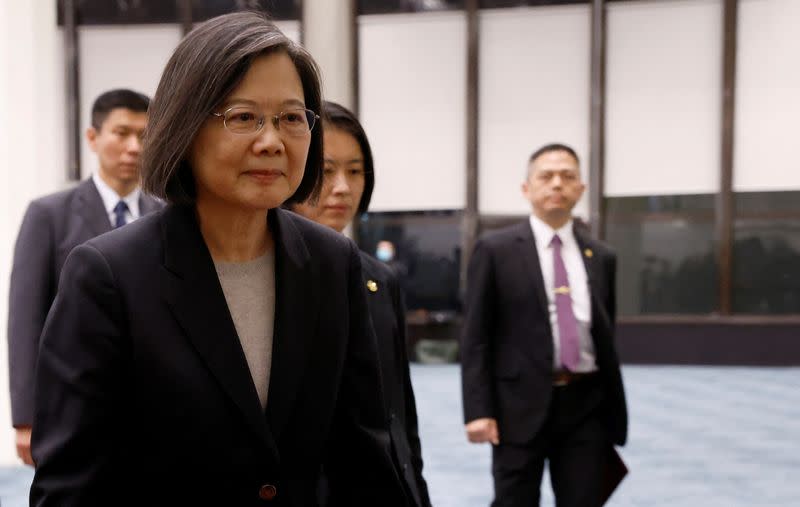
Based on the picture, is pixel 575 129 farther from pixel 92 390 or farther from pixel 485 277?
pixel 92 390

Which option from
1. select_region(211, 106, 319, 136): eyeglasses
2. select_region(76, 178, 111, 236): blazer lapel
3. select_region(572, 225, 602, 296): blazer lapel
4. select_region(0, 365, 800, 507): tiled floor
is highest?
select_region(211, 106, 319, 136): eyeglasses

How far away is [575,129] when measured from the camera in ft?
30.9

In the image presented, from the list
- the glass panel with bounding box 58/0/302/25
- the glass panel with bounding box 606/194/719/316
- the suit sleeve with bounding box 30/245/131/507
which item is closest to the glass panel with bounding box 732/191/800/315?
the glass panel with bounding box 606/194/719/316

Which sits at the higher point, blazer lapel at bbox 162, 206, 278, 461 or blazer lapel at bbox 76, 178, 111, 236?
blazer lapel at bbox 76, 178, 111, 236

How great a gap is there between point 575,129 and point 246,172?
883cm

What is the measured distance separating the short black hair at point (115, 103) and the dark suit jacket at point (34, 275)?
417 millimetres

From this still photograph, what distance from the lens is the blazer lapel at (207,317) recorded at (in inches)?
39.2

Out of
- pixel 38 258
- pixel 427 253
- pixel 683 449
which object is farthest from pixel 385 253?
pixel 38 258

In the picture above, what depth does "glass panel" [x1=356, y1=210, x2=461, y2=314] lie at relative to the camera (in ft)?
31.5

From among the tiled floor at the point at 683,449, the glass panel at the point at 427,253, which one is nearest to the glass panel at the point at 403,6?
the glass panel at the point at 427,253

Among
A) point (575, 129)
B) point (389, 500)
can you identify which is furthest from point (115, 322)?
point (575, 129)

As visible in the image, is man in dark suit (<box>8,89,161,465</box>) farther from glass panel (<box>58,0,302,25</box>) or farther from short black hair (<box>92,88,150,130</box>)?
glass panel (<box>58,0,302,25</box>)

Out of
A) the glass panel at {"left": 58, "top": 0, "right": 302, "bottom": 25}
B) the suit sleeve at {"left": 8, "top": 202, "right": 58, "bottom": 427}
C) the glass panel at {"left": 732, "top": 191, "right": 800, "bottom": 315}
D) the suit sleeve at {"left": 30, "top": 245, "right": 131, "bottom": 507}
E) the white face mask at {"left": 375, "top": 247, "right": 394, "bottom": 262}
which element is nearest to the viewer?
the suit sleeve at {"left": 30, "top": 245, "right": 131, "bottom": 507}

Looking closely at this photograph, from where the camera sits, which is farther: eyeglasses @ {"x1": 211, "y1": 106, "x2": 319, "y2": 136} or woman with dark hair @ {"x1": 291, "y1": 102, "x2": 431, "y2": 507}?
woman with dark hair @ {"x1": 291, "y1": 102, "x2": 431, "y2": 507}
